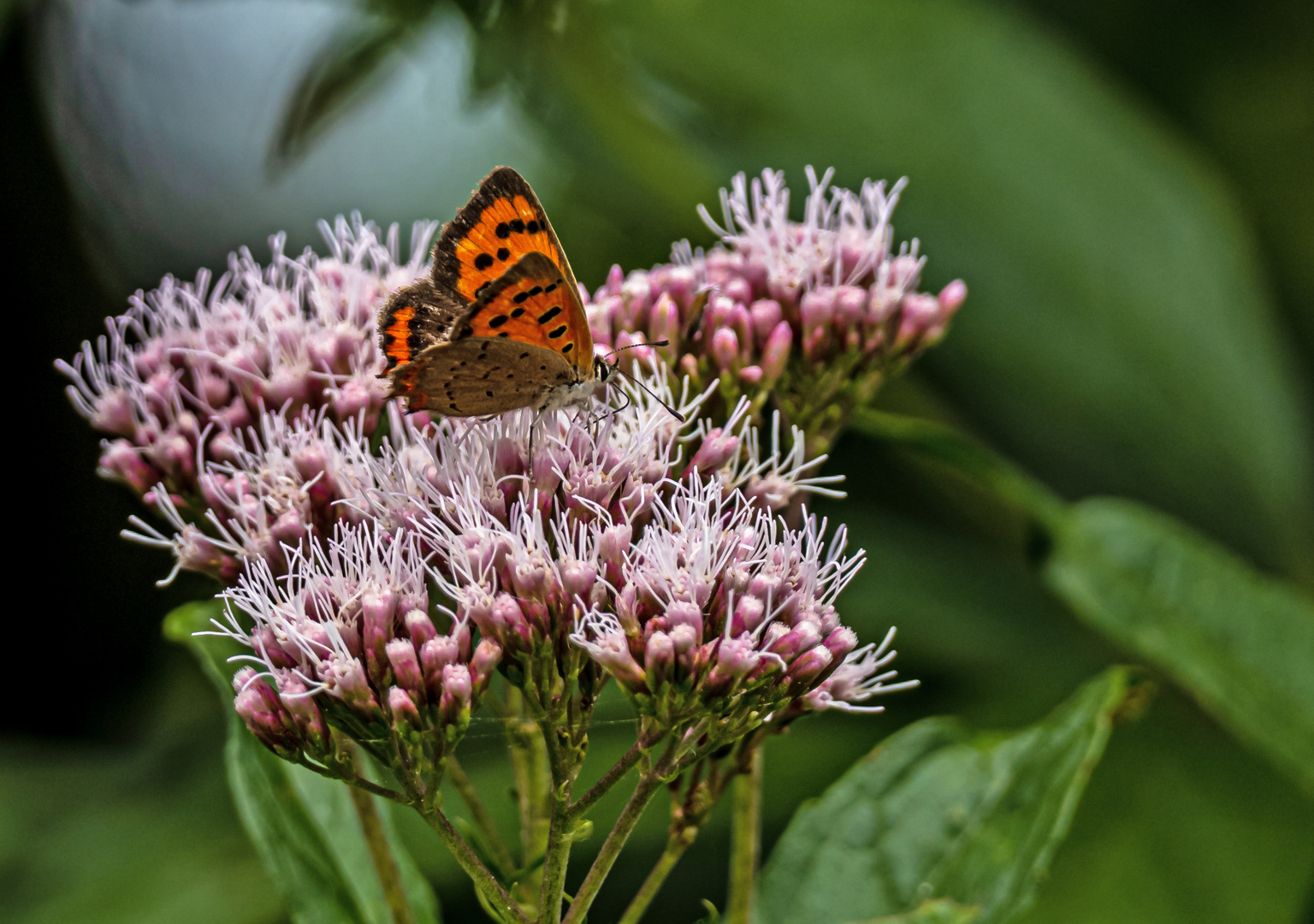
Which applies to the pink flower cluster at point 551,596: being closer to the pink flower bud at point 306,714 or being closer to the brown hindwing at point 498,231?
the pink flower bud at point 306,714

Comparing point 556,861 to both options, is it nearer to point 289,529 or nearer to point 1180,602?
point 289,529

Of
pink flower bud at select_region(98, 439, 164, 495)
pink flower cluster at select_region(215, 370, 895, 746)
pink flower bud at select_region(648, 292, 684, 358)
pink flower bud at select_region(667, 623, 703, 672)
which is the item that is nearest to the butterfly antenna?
pink flower cluster at select_region(215, 370, 895, 746)

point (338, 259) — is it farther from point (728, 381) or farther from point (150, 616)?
point (150, 616)

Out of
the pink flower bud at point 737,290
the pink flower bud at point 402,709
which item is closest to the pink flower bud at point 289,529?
the pink flower bud at point 402,709

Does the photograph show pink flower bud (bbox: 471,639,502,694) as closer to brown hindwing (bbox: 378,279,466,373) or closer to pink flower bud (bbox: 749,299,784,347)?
brown hindwing (bbox: 378,279,466,373)

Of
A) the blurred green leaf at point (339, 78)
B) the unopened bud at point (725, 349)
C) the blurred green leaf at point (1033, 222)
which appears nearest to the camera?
the unopened bud at point (725, 349)

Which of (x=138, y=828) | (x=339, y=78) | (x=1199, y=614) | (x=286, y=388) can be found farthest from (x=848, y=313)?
(x=138, y=828)
